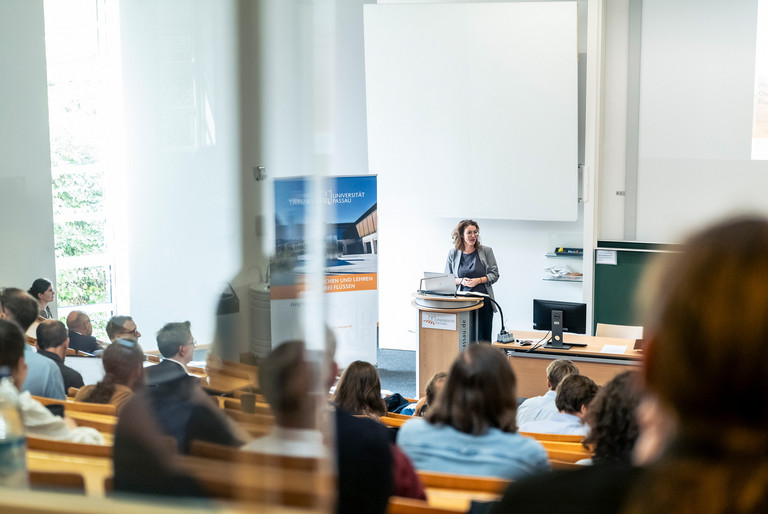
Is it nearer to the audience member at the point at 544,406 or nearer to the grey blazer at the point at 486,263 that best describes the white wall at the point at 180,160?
the audience member at the point at 544,406

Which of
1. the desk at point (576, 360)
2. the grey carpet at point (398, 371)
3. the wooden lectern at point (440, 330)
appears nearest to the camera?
the desk at point (576, 360)

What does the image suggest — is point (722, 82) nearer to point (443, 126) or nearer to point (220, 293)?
point (443, 126)

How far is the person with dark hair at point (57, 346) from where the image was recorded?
82 centimetres

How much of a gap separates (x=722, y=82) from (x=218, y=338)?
709cm

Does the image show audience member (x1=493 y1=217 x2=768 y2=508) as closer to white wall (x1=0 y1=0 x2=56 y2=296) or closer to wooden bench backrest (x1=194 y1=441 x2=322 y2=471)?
wooden bench backrest (x1=194 y1=441 x2=322 y2=471)

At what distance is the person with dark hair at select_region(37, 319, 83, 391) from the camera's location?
0.82m

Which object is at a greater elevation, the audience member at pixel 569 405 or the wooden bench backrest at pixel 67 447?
the wooden bench backrest at pixel 67 447

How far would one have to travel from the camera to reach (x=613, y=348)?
5.54 meters

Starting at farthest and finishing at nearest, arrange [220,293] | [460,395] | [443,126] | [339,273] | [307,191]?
[443,126], [339,273], [460,395], [220,293], [307,191]

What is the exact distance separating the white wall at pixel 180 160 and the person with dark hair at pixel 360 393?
2410 mm

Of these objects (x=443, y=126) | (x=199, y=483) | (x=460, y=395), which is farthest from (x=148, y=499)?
(x=443, y=126)

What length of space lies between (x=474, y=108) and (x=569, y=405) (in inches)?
174

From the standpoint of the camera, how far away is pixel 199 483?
1.86 feet

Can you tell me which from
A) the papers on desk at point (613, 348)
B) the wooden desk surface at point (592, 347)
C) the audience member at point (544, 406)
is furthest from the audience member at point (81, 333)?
the papers on desk at point (613, 348)
